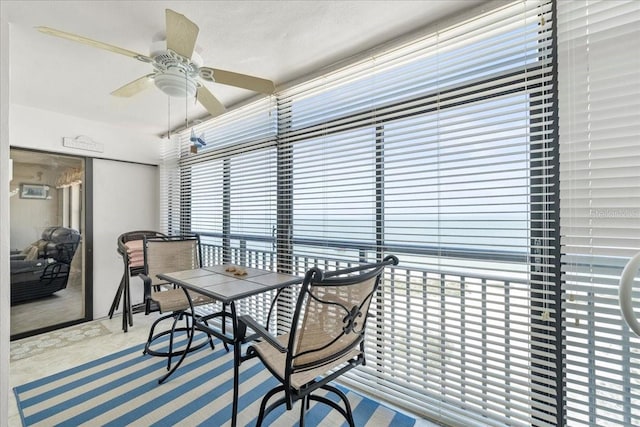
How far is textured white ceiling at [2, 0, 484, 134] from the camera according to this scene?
5.57ft

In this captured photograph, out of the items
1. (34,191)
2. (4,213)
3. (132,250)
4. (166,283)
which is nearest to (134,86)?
(4,213)

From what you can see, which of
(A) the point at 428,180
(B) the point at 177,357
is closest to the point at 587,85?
(A) the point at 428,180

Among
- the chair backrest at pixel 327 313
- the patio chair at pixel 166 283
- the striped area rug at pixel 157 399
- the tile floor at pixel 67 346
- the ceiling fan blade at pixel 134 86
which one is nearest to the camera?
the chair backrest at pixel 327 313

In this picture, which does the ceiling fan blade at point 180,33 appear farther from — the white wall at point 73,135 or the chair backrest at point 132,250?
the white wall at point 73,135

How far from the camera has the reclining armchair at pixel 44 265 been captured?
10.4 feet

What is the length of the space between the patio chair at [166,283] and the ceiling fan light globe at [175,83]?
157cm

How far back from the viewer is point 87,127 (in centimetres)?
358

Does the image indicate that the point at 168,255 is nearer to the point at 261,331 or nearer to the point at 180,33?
the point at 261,331

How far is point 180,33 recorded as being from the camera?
1.49 metres

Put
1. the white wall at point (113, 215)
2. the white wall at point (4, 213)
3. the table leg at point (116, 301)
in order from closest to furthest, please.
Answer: the white wall at point (4, 213) < the table leg at point (116, 301) < the white wall at point (113, 215)

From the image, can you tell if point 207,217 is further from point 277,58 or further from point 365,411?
point 365,411

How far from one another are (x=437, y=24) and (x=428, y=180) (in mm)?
1026

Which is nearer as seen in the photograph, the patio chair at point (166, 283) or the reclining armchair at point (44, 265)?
the patio chair at point (166, 283)

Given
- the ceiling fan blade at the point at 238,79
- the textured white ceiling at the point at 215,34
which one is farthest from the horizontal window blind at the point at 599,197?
the ceiling fan blade at the point at 238,79
